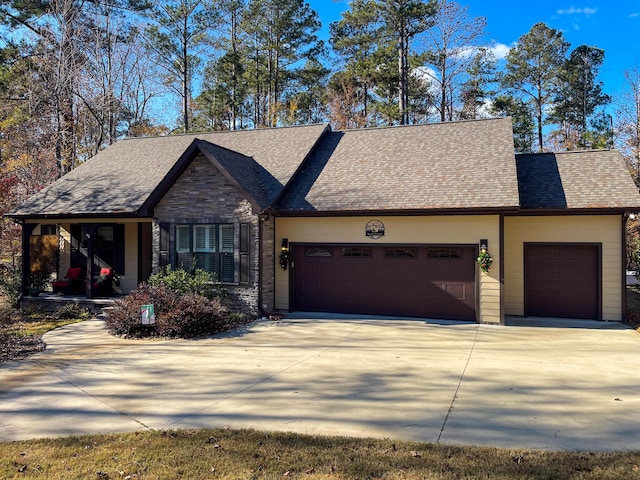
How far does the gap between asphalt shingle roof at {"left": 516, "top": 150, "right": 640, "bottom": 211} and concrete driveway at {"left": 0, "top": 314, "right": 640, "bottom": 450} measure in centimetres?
360

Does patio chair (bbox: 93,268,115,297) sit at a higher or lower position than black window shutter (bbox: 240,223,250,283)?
lower

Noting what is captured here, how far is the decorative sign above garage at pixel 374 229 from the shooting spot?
13000 millimetres

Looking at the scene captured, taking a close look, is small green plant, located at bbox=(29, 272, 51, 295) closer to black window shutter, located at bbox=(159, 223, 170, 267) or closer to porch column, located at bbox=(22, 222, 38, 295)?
porch column, located at bbox=(22, 222, 38, 295)

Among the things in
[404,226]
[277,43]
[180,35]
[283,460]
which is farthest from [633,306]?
[180,35]

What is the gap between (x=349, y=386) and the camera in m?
6.69

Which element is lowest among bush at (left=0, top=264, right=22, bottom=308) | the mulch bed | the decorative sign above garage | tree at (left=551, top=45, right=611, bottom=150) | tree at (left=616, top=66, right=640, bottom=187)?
the mulch bed

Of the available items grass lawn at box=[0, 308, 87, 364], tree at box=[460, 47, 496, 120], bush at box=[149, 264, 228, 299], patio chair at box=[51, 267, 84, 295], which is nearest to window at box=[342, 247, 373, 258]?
bush at box=[149, 264, 228, 299]

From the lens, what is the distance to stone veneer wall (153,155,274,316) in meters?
12.9

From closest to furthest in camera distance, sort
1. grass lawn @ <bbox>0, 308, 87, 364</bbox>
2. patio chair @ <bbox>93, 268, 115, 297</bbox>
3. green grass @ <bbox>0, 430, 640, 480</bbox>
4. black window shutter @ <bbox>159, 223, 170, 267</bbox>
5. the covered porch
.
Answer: green grass @ <bbox>0, 430, 640, 480</bbox> < grass lawn @ <bbox>0, 308, 87, 364</bbox> < black window shutter @ <bbox>159, 223, 170, 267</bbox> < patio chair @ <bbox>93, 268, 115, 297</bbox> < the covered porch

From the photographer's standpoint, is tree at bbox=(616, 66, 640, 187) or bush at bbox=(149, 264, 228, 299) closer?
bush at bbox=(149, 264, 228, 299)

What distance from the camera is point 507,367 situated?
7707 mm

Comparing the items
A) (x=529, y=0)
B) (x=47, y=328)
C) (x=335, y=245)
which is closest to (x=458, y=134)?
(x=335, y=245)

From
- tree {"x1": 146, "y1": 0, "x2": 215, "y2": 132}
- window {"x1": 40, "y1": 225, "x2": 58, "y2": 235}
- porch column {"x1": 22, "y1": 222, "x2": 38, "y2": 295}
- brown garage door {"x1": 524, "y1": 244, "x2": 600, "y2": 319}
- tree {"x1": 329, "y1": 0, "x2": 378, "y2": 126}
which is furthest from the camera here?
tree {"x1": 329, "y1": 0, "x2": 378, "y2": 126}

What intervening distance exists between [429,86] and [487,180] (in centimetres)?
2037
